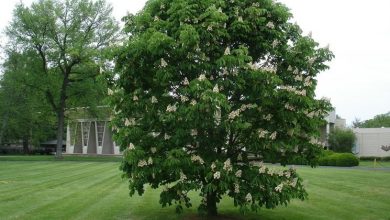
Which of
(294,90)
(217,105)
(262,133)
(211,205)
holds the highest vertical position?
(294,90)

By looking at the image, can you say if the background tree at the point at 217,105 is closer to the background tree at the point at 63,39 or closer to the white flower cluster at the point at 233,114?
the white flower cluster at the point at 233,114

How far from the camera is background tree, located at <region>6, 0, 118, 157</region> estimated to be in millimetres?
48938

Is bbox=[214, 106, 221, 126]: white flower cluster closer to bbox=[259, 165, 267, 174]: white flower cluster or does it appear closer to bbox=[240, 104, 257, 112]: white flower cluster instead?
bbox=[240, 104, 257, 112]: white flower cluster

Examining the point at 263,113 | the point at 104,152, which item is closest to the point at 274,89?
the point at 263,113

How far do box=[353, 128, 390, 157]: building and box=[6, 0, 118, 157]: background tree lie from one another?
3111 centimetres

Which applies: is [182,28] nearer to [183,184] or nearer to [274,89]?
[274,89]

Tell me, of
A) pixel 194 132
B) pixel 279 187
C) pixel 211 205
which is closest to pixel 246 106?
pixel 194 132

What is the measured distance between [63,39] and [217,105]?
44.1 m

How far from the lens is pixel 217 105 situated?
30.1 ft

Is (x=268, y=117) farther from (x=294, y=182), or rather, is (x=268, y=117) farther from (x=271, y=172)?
(x=294, y=182)

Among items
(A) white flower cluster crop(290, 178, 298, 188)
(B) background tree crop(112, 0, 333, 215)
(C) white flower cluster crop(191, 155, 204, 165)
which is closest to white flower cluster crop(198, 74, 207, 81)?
(B) background tree crop(112, 0, 333, 215)

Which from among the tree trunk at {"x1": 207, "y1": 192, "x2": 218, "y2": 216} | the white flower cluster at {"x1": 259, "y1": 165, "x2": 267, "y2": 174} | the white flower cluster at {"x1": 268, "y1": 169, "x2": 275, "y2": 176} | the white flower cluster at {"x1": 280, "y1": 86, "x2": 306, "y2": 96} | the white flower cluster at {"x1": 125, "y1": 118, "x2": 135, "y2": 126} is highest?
the white flower cluster at {"x1": 280, "y1": 86, "x2": 306, "y2": 96}

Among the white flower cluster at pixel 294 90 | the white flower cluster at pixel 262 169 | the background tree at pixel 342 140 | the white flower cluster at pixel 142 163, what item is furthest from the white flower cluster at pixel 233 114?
the background tree at pixel 342 140

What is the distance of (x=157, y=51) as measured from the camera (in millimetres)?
9953
